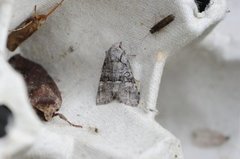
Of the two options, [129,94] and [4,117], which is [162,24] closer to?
[129,94]

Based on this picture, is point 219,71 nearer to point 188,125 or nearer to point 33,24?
point 188,125

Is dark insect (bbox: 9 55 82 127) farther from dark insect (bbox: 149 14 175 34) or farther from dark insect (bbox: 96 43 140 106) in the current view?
dark insect (bbox: 149 14 175 34)

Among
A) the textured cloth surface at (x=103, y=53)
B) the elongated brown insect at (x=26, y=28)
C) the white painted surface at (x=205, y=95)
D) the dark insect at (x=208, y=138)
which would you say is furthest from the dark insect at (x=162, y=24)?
the dark insect at (x=208, y=138)

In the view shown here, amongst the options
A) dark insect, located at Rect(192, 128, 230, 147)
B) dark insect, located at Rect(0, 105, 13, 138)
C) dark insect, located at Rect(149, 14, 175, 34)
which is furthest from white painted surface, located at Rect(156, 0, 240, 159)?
dark insect, located at Rect(0, 105, 13, 138)

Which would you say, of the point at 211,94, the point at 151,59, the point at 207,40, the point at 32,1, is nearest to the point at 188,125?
the point at 211,94

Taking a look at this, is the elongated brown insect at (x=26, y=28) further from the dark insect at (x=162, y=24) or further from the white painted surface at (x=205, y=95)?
the white painted surface at (x=205, y=95)

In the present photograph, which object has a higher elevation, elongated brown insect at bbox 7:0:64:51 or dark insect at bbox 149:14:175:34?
dark insect at bbox 149:14:175:34

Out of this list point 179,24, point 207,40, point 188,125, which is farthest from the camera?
point 188,125
